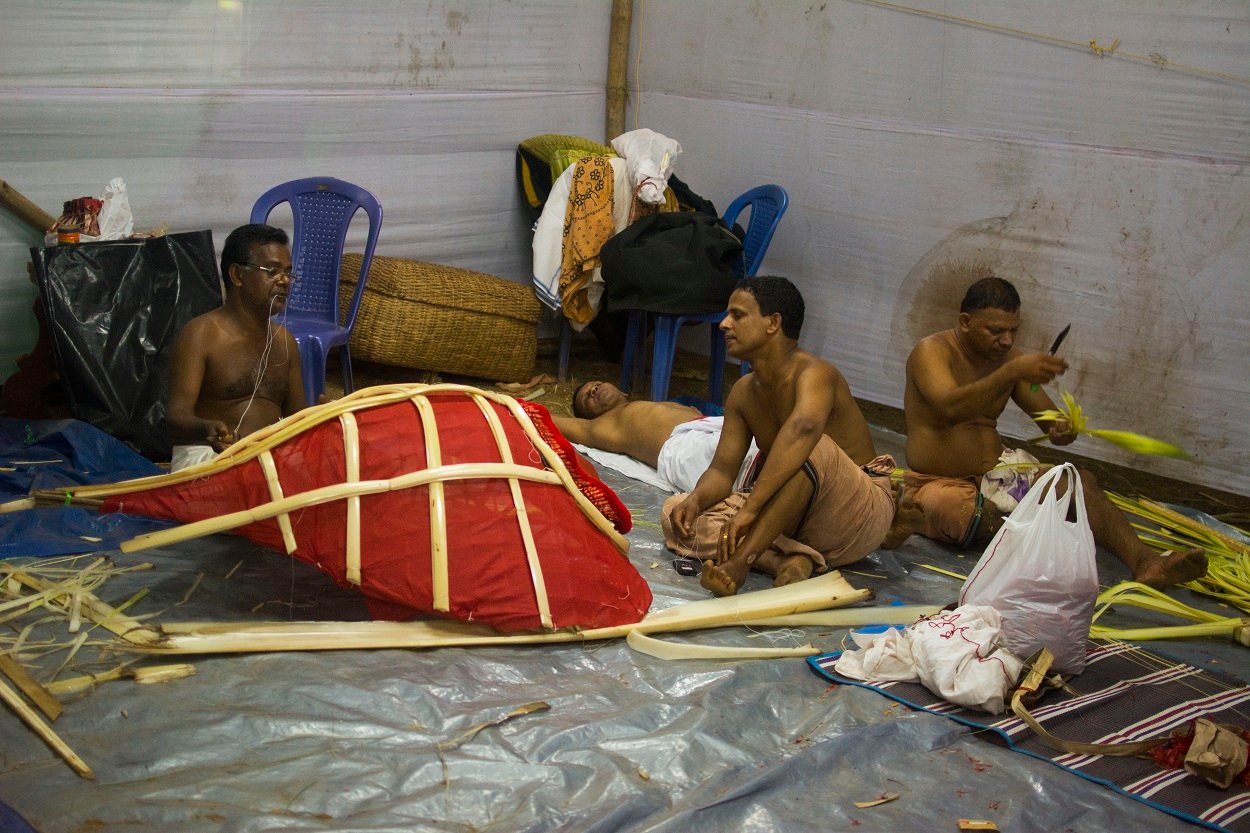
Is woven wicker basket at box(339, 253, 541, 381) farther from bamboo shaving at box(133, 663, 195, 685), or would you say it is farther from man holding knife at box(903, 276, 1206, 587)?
bamboo shaving at box(133, 663, 195, 685)

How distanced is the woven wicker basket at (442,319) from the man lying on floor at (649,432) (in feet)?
2.89

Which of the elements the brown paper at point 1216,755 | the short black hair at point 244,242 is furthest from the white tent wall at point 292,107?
the brown paper at point 1216,755

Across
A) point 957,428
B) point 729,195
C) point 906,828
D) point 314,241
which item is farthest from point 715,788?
point 729,195

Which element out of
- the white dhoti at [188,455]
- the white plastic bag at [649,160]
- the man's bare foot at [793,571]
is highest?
the white plastic bag at [649,160]

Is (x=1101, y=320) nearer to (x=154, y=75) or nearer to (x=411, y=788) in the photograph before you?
(x=411, y=788)

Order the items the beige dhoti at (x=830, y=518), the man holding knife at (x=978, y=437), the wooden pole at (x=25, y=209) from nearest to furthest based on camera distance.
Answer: the beige dhoti at (x=830, y=518), the man holding knife at (x=978, y=437), the wooden pole at (x=25, y=209)

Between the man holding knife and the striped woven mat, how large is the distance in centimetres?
73

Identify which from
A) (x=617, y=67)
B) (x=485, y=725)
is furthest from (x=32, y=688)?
(x=617, y=67)

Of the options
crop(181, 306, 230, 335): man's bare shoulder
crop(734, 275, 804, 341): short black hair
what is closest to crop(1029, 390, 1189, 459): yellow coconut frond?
crop(734, 275, 804, 341): short black hair

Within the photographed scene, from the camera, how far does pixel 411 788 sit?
2.43 meters

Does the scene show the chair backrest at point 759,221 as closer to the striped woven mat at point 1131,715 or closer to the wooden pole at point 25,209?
the striped woven mat at point 1131,715

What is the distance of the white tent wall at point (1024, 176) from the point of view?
4.84m

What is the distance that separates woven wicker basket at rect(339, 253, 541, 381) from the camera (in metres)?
5.95

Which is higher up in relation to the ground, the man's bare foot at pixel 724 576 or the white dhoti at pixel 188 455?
the white dhoti at pixel 188 455
